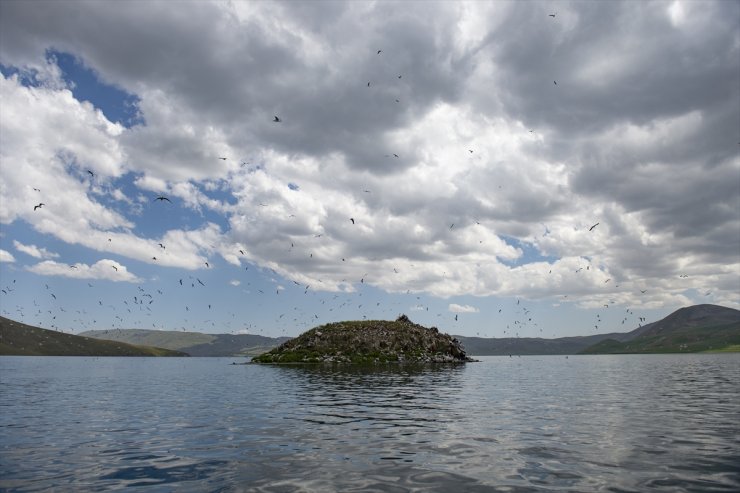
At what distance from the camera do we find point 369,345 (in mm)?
168875

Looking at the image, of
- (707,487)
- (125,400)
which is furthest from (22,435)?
(707,487)

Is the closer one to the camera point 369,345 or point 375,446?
point 375,446

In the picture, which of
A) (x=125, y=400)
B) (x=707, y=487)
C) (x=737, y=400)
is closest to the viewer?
(x=707, y=487)

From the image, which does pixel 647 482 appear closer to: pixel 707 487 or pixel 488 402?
pixel 707 487

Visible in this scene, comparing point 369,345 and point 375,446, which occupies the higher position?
point 369,345

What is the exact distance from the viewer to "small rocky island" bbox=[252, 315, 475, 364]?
16225cm

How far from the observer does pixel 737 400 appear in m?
44.5

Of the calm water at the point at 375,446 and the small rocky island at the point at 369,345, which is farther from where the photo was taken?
the small rocky island at the point at 369,345

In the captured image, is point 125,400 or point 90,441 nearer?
point 90,441

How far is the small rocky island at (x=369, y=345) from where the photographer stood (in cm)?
16225

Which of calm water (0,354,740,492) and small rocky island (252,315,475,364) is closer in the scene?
calm water (0,354,740,492)

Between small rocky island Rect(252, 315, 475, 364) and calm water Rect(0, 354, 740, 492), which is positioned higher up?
small rocky island Rect(252, 315, 475, 364)

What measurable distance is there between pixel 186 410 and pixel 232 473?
84.1 ft

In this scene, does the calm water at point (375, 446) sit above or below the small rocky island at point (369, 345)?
below
